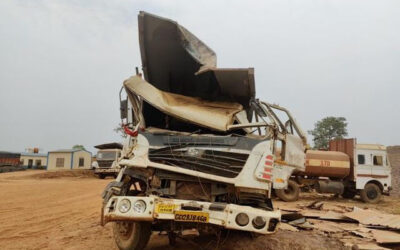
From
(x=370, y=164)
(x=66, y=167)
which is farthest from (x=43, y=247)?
(x=66, y=167)

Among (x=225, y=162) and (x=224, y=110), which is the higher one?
(x=224, y=110)

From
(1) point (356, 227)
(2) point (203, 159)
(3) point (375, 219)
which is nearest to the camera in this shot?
(2) point (203, 159)

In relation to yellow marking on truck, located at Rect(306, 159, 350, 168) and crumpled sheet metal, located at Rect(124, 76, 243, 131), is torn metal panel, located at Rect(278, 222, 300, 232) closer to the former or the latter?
crumpled sheet metal, located at Rect(124, 76, 243, 131)

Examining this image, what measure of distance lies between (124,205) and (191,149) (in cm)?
111

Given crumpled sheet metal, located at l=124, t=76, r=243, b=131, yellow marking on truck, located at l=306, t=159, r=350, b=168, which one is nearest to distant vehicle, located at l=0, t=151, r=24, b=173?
yellow marking on truck, located at l=306, t=159, r=350, b=168

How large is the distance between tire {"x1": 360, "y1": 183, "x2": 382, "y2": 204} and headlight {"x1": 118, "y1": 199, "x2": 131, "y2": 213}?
14880 mm

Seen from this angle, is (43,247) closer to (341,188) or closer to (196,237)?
(196,237)

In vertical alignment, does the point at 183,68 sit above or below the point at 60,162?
above

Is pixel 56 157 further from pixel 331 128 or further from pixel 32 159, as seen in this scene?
pixel 331 128

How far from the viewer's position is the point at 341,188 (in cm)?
1566

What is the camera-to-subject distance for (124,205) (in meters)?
3.96

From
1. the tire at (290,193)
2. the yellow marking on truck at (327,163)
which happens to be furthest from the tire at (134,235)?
the yellow marking on truck at (327,163)

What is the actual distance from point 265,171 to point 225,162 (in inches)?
20.7

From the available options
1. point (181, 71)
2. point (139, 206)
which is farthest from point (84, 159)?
point (139, 206)
